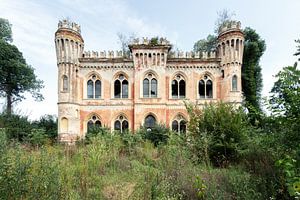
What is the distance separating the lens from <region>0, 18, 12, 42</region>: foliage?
33206 mm

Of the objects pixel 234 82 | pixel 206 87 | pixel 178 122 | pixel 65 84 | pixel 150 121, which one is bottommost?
pixel 178 122

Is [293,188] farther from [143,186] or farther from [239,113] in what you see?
[239,113]

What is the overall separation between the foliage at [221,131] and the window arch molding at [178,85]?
1236 centimetres

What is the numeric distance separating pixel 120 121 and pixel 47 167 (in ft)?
59.5

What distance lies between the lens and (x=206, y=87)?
2361 cm

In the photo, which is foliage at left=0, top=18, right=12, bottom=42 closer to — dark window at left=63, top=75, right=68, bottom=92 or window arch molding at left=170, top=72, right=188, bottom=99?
dark window at left=63, top=75, right=68, bottom=92

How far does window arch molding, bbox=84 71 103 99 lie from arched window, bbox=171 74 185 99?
652 cm

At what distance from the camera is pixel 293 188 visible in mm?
2906

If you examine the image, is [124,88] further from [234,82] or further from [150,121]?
[234,82]

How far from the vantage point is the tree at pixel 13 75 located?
96.3ft

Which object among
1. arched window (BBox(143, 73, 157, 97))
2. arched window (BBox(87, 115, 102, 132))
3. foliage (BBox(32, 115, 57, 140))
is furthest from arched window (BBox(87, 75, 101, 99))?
foliage (BBox(32, 115, 57, 140))

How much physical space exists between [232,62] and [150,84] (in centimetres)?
730

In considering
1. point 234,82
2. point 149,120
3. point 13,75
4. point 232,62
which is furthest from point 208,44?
point 13,75

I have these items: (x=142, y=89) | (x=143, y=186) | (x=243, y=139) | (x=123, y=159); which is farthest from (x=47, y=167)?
(x=142, y=89)
